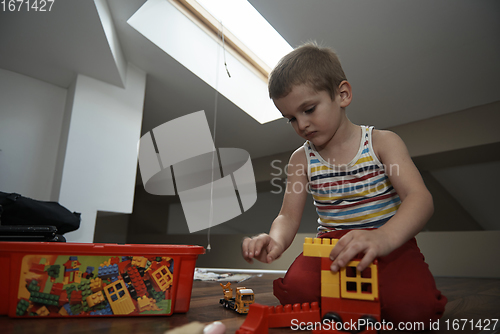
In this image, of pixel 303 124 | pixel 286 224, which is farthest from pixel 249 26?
pixel 286 224

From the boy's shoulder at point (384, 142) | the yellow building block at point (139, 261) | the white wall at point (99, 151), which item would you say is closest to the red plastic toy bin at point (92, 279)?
the yellow building block at point (139, 261)

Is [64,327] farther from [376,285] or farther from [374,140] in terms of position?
[374,140]

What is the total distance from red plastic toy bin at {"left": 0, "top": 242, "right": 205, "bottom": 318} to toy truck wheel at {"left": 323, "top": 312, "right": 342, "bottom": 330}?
30cm

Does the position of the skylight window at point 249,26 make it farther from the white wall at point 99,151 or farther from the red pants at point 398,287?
the red pants at point 398,287

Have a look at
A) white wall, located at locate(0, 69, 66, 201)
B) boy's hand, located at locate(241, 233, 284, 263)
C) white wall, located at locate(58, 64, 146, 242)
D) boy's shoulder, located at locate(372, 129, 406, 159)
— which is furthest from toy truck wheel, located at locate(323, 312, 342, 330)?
white wall, located at locate(0, 69, 66, 201)

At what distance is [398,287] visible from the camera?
651mm

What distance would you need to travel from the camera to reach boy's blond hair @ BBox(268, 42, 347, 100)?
779 millimetres

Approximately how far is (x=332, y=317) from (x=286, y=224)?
0.31m

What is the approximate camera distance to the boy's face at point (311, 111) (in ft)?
2.53

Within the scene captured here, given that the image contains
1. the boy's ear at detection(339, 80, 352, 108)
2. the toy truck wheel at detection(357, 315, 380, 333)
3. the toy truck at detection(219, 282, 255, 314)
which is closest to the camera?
the toy truck wheel at detection(357, 315, 380, 333)

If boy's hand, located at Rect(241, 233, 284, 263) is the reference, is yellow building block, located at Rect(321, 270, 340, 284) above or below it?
below

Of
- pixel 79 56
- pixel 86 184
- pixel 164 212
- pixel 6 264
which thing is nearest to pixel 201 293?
pixel 6 264

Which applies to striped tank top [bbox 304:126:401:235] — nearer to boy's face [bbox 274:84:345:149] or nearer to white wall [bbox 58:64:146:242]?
boy's face [bbox 274:84:345:149]

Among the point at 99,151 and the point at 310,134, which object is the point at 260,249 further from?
the point at 99,151
